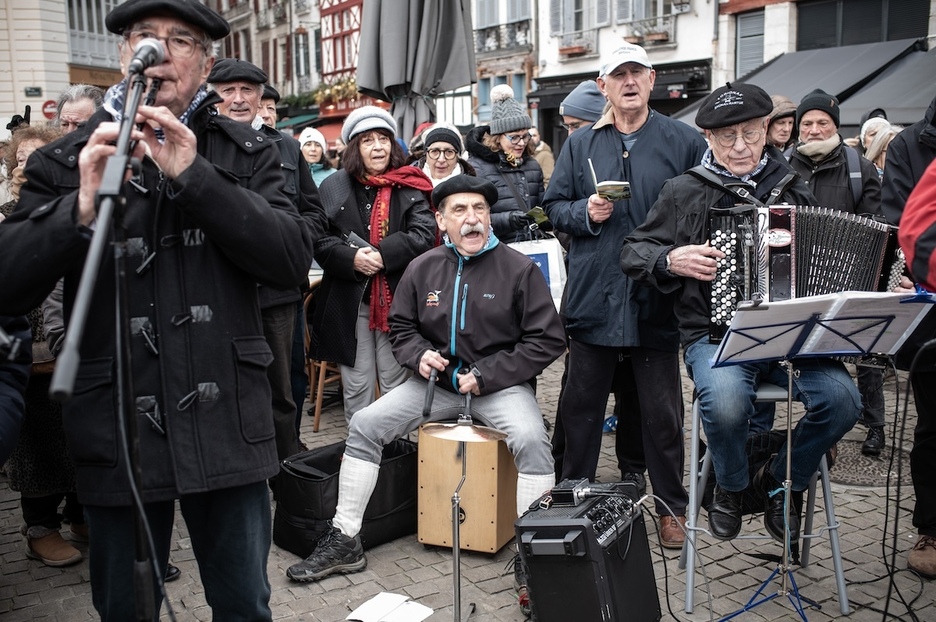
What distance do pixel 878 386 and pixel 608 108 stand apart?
8.74 feet

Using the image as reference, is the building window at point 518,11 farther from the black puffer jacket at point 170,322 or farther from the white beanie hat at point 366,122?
the black puffer jacket at point 170,322

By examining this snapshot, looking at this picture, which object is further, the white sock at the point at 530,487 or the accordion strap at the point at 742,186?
the white sock at the point at 530,487

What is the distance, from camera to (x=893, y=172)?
4.30 m

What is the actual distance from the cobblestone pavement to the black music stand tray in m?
0.26

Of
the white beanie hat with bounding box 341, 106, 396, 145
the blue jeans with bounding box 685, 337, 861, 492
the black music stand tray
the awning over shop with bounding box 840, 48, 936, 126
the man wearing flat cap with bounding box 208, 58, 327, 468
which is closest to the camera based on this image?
the black music stand tray

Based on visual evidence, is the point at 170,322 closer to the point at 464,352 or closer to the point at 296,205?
the point at 464,352

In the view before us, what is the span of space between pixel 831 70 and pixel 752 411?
13.8m

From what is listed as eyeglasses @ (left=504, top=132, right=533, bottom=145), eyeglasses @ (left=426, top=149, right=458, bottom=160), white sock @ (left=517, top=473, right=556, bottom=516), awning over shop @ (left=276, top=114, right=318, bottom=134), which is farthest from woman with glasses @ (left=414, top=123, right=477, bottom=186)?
awning over shop @ (left=276, top=114, right=318, bottom=134)

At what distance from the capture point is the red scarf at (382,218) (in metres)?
5.29

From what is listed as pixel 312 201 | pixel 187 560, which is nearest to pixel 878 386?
pixel 312 201

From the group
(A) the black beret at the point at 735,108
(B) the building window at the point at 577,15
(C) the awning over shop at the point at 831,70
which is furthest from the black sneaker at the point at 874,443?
(B) the building window at the point at 577,15

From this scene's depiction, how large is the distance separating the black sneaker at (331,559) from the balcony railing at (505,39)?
24.5 m

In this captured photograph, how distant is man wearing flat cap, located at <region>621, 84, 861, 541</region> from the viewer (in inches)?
146

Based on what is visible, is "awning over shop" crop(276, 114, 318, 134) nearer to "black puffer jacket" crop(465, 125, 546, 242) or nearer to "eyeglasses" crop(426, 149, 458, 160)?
"black puffer jacket" crop(465, 125, 546, 242)
